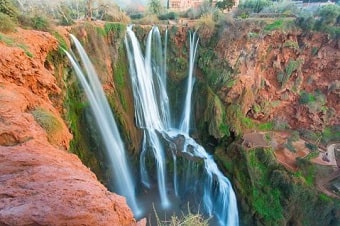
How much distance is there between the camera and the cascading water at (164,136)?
14966 millimetres

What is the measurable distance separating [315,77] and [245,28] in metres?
6.43

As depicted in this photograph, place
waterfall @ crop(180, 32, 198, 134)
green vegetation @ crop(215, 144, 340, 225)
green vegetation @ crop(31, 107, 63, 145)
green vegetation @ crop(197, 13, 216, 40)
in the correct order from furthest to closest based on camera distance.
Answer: green vegetation @ crop(197, 13, 216, 40), waterfall @ crop(180, 32, 198, 134), green vegetation @ crop(215, 144, 340, 225), green vegetation @ crop(31, 107, 63, 145)

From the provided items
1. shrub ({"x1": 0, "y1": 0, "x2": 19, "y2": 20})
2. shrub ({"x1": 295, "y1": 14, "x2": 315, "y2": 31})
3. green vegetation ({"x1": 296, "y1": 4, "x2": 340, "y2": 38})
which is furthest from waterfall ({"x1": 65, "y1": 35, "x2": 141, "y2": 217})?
green vegetation ({"x1": 296, "y1": 4, "x2": 340, "y2": 38})

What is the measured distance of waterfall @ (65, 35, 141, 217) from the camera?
12.8m

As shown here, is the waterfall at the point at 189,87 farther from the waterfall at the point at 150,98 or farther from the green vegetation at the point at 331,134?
the green vegetation at the point at 331,134

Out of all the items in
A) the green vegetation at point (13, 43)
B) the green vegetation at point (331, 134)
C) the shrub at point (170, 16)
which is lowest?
the green vegetation at point (331, 134)

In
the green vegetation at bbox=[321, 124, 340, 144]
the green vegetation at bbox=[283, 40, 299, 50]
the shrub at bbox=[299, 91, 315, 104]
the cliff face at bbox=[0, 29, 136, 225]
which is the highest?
the green vegetation at bbox=[283, 40, 299, 50]

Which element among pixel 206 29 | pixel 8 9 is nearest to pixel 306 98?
pixel 206 29

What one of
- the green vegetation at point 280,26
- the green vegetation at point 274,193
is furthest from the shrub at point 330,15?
the green vegetation at point 274,193

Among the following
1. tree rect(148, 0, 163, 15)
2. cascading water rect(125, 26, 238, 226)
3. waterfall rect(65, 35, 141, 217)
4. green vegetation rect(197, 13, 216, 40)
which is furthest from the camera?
tree rect(148, 0, 163, 15)

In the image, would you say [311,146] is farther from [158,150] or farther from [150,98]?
[150,98]

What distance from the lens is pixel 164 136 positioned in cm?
1664

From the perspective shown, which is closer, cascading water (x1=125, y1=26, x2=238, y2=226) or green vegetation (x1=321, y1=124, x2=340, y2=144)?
cascading water (x1=125, y1=26, x2=238, y2=226)

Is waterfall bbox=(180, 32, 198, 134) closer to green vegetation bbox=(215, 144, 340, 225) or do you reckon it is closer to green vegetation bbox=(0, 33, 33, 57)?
green vegetation bbox=(215, 144, 340, 225)
